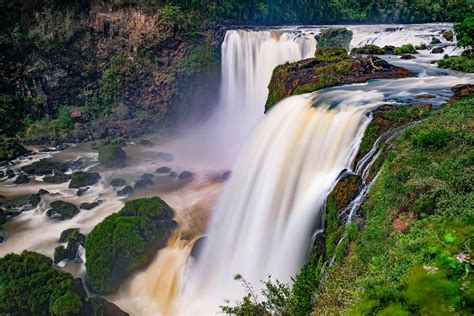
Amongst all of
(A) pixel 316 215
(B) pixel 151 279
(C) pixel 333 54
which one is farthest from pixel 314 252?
(C) pixel 333 54

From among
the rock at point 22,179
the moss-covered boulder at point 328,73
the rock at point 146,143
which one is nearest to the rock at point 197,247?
the moss-covered boulder at point 328,73

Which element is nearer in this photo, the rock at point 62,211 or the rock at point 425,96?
the rock at point 425,96

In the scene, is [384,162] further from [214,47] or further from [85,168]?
[214,47]

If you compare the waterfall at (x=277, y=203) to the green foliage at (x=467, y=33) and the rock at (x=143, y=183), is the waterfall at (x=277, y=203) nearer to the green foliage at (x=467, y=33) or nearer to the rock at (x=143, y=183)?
the rock at (x=143, y=183)

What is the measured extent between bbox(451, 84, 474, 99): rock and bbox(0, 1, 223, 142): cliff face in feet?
69.1

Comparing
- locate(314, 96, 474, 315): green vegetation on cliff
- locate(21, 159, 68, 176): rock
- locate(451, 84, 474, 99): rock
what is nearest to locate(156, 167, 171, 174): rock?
locate(21, 159, 68, 176): rock

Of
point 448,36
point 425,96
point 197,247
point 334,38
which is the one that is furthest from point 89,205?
point 448,36

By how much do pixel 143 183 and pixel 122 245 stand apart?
23.8 ft

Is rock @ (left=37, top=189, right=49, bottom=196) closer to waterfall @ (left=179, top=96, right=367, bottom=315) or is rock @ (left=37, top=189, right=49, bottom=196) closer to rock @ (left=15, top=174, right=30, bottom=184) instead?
rock @ (left=15, top=174, right=30, bottom=184)

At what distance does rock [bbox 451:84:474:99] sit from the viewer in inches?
555

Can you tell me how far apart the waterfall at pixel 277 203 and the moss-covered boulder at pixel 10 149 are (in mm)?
18555

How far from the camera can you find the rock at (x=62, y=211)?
19250 mm

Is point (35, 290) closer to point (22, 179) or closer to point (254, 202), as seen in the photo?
point (254, 202)

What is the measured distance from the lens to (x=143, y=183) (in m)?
22.2
